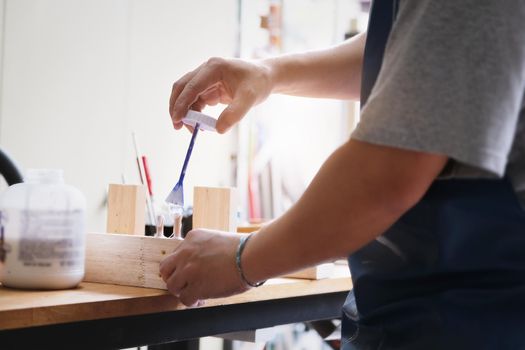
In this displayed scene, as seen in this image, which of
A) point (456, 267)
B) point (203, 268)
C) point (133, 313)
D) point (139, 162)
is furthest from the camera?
point (139, 162)

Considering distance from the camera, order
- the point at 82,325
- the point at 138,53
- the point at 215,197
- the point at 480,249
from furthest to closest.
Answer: the point at 138,53
the point at 215,197
the point at 82,325
the point at 480,249

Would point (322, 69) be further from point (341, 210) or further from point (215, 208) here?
point (341, 210)

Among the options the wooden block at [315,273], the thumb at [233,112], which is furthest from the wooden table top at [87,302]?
the thumb at [233,112]

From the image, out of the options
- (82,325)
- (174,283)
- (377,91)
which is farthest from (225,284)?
(377,91)

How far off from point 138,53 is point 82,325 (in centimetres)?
148

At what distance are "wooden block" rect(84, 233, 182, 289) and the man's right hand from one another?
205 millimetres

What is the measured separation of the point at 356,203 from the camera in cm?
75

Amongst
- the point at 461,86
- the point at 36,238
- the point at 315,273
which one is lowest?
the point at 315,273

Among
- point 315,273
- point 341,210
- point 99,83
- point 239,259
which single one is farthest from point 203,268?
point 99,83

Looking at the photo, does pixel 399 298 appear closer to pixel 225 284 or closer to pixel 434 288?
pixel 434 288

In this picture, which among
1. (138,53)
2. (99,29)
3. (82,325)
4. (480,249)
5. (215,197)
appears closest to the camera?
(480,249)

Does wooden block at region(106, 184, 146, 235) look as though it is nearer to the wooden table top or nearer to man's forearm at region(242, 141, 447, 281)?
the wooden table top

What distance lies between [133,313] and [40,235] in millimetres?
184

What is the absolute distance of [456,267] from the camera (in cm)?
82
